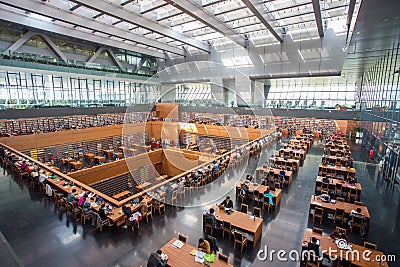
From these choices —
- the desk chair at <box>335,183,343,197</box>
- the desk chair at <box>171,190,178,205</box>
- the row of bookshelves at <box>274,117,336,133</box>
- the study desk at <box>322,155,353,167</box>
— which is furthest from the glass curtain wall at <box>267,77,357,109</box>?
the desk chair at <box>171,190,178,205</box>

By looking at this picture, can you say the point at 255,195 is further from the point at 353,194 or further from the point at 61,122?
the point at 61,122

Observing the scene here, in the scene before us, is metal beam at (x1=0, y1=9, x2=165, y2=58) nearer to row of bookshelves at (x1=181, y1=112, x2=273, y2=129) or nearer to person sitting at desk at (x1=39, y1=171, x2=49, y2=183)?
row of bookshelves at (x1=181, y1=112, x2=273, y2=129)

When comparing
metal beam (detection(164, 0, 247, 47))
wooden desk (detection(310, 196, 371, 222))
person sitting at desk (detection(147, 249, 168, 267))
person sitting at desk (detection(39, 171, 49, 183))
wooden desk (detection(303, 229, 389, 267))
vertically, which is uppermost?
metal beam (detection(164, 0, 247, 47))

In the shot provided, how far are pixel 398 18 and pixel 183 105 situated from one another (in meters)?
23.7

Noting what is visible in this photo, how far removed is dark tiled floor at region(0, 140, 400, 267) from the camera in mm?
5355

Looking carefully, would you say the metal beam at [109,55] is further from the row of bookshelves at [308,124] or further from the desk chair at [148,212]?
the desk chair at [148,212]

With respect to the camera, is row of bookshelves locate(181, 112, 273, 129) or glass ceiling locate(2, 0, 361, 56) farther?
row of bookshelves locate(181, 112, 273, 129)

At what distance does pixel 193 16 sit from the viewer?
51.0ft

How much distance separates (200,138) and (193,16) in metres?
12.5

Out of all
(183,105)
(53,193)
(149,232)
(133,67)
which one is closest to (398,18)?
(149,232)

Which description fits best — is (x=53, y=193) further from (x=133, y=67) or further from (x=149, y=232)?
(x=133, y=67)

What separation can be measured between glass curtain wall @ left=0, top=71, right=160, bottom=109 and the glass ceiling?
7.00 meters

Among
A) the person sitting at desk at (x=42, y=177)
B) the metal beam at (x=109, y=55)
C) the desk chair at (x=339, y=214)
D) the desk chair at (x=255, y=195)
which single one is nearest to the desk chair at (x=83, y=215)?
the person sitting at desk at (x=42, y=177)

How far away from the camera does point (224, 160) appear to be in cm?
1199
